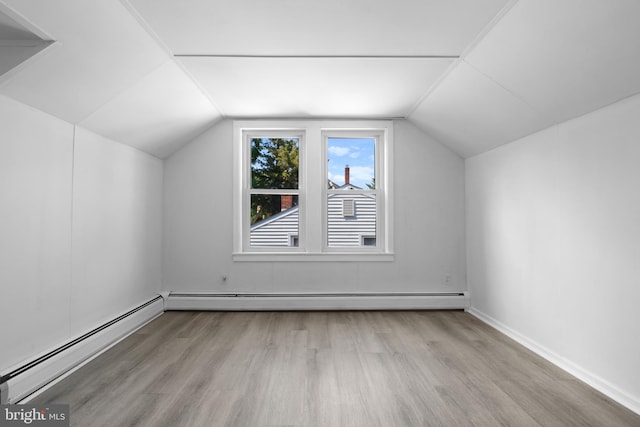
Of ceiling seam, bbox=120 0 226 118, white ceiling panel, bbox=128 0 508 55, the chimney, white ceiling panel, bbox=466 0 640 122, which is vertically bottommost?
the chimney

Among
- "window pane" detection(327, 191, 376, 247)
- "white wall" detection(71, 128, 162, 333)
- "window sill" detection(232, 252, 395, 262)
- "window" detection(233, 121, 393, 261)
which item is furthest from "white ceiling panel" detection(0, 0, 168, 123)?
"window pane" detection(327, 191, 376, 247)

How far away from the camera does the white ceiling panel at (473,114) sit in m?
2.73

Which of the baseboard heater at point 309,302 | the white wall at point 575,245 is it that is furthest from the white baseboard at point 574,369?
the baseboard heater at point 309,302

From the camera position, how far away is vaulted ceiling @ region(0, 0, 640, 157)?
1.89 m

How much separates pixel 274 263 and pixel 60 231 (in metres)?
2.17

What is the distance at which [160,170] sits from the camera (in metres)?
4.15

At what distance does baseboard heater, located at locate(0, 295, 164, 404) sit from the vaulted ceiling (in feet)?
5.45

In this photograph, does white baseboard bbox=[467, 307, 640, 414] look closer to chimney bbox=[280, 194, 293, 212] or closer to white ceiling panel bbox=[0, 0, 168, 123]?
chimney bbox=[280, 194, 293, 212]

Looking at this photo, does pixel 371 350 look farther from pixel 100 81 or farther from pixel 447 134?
pixel 100 81

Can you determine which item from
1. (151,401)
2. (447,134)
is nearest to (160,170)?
(151,401)

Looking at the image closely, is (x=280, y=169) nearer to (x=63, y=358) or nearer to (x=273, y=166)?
(x=273, y=166)

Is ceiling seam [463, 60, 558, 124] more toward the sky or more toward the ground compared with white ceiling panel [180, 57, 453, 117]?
more toward the ground

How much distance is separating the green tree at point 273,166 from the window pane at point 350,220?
1.72 feet

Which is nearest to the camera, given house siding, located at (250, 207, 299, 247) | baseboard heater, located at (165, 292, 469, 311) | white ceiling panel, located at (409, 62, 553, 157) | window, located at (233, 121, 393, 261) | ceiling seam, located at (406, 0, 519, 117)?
ceiling seam, located at (406, 0, 519, 117)
